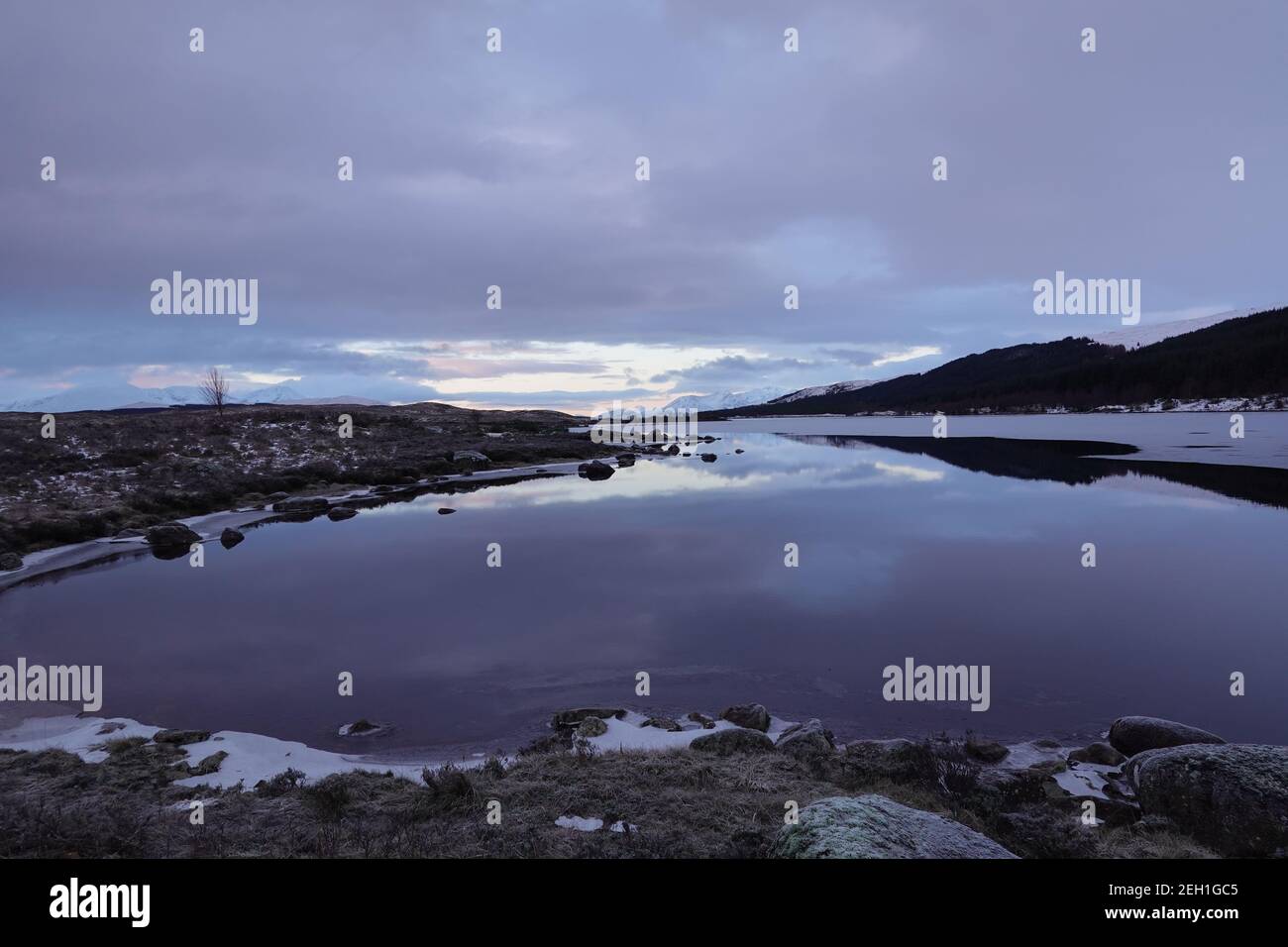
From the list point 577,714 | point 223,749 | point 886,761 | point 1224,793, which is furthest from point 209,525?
point 1224,793

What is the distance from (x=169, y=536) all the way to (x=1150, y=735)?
35674 millimetres

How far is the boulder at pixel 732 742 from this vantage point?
1033cm

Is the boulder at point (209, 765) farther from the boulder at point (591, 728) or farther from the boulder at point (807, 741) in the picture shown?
the boulder at point (807, 741)

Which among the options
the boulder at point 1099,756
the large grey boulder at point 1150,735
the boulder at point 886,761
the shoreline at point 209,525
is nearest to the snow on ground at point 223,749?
the boulder at point 886,761

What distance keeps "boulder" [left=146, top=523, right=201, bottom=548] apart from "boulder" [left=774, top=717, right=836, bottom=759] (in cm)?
2982

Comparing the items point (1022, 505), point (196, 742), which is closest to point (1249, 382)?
point (1022, 505)

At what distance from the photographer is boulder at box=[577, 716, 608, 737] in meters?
11.3

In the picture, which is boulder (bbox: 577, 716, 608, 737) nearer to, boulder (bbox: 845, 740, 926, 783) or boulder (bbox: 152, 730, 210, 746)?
boulder (bbox: 845, 740, 926, 783)

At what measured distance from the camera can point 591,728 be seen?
37.5ft

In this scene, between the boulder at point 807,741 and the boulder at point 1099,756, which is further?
the boulder at point 807,741

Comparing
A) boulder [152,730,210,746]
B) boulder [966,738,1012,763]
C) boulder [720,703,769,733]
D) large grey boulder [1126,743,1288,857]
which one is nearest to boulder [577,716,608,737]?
boulder [720,703,769,733]

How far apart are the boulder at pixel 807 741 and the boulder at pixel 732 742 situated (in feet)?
0.95
